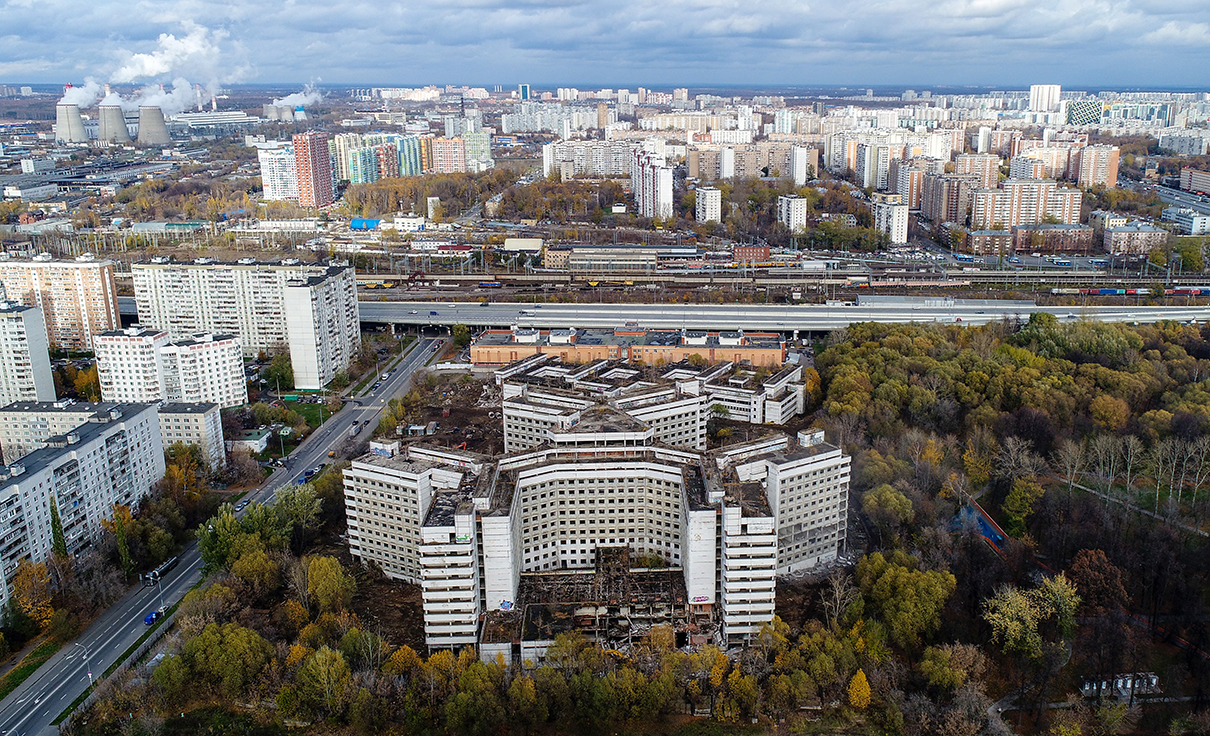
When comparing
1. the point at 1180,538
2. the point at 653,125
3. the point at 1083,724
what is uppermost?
the point at 653,125

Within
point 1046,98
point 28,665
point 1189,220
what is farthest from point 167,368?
point 1046,98

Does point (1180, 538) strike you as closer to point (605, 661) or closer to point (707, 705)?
point (707, 705)

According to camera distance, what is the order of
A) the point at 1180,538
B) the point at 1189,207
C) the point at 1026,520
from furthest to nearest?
the point at 1189,207 < the point at 1026,520 < the point at 1180,538

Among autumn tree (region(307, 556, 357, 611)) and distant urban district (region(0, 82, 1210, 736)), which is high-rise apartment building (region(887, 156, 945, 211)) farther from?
autumn tree (region(307, 556, 357, 611))

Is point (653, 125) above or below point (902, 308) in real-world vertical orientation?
above

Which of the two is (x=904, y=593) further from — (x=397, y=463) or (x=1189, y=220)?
(x=1189, y=220)

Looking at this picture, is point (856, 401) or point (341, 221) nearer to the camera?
point (856, 401)

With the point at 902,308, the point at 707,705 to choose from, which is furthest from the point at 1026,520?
the point at 902,308
